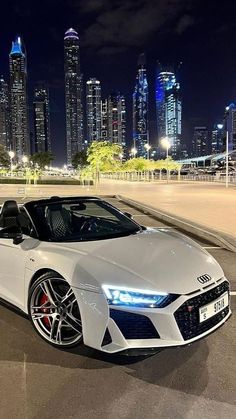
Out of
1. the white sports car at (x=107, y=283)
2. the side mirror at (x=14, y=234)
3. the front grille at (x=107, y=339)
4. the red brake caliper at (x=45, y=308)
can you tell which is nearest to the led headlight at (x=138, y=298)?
the white sports car at (x=107, y=283)

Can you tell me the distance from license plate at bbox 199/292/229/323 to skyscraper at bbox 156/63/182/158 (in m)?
184

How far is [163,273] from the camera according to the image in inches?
140

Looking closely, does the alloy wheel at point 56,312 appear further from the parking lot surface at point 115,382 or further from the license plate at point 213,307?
the license plate at point 213,307

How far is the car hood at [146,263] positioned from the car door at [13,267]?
1.74 ft

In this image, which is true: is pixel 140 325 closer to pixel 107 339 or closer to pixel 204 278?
pixel 107 339

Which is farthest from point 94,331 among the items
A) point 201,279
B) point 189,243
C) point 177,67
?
point 177,67

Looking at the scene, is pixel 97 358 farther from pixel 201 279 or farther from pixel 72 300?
pixel 201 279

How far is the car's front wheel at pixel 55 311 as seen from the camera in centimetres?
376

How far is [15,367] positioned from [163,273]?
1.53 m

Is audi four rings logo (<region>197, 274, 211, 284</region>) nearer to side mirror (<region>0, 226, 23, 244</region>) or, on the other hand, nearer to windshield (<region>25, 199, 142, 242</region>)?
windshield (<region>25, 199, 142, 242</region>)

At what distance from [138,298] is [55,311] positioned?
997 mm

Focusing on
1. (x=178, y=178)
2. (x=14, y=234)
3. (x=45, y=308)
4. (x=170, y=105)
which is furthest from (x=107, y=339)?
(x=170, y=105)

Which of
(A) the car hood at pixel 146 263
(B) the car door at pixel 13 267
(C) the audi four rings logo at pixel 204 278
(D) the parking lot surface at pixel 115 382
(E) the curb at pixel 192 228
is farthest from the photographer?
(E) the curb at pixel 192 228

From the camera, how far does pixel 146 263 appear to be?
369 centimetres
